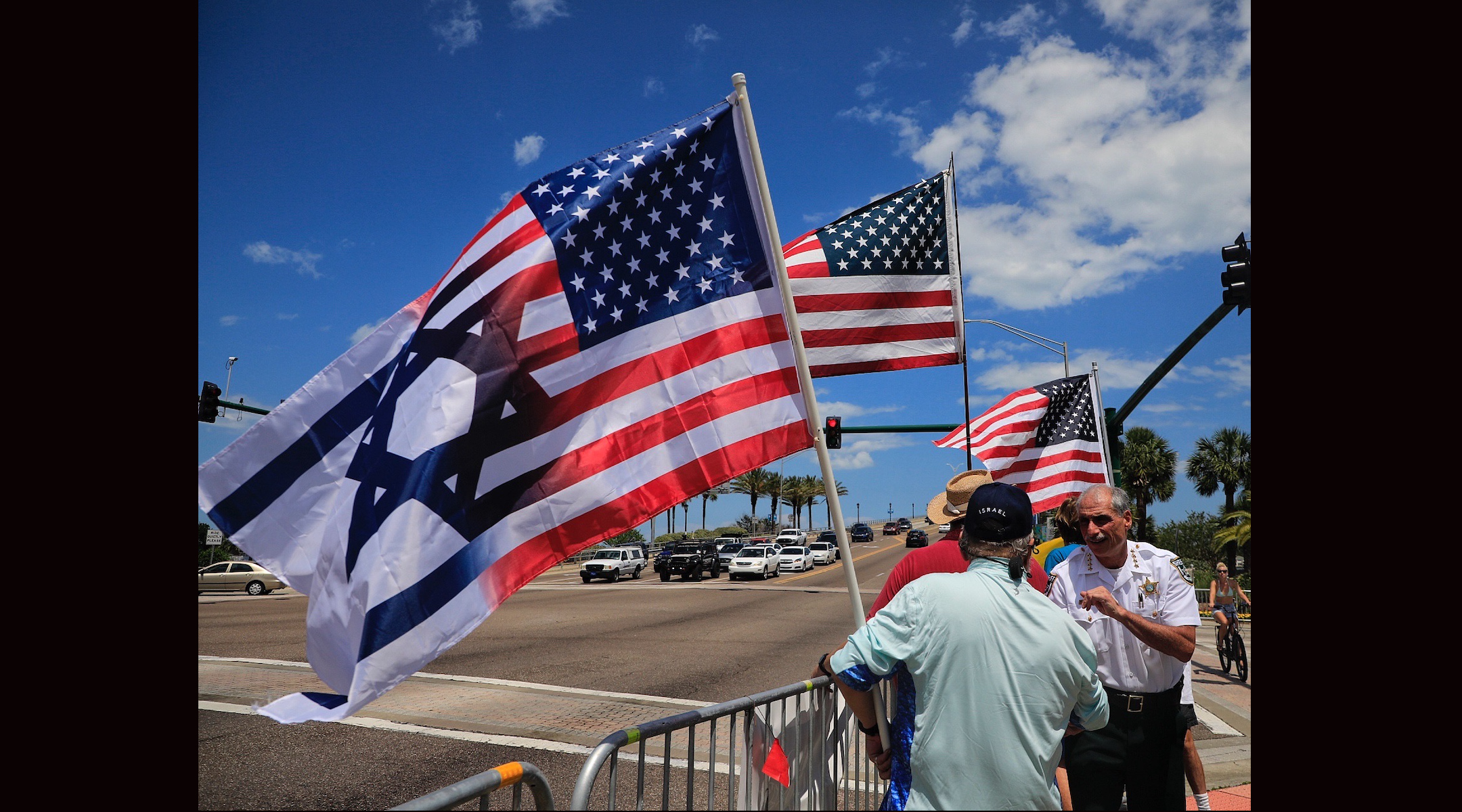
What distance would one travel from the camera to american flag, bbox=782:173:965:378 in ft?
20.5

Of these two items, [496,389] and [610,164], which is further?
[610,164]

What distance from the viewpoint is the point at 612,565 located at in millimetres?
35875

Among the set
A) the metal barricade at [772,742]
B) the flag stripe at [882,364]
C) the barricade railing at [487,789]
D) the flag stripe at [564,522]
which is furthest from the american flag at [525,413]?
the flag stripe at [882,364]

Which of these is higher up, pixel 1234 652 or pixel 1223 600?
pixel 1223 600

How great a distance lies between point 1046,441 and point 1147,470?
133 ft

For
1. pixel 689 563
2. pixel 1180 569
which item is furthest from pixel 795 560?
pixel 1180 569

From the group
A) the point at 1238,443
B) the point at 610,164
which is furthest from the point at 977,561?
the point at 1238,443

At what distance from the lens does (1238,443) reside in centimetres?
4459

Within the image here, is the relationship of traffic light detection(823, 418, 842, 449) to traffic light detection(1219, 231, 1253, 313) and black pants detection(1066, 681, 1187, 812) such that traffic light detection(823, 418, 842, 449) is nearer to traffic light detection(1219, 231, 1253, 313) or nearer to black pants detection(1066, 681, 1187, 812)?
traffic light detection(1219, 231, 1253, 313)

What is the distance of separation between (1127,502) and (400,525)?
3167 millimetres

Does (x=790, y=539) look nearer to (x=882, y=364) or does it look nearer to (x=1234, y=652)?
(x=1234, y=652)

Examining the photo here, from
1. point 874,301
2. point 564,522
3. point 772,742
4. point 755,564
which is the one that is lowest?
point 755,564

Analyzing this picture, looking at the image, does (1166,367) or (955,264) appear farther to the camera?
(1166,367)
